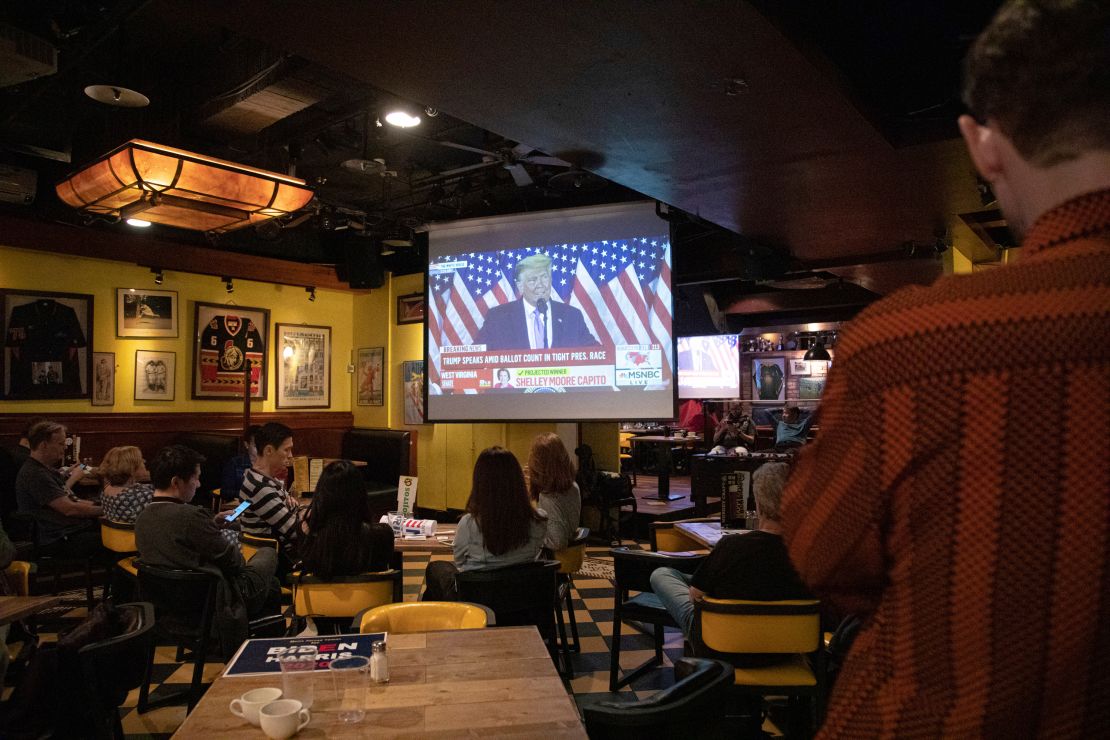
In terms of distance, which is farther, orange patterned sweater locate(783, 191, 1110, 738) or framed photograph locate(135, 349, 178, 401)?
framed photograph locate(135, 349, 178, 401)

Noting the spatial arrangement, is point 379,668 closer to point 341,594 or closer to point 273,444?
point 341,594

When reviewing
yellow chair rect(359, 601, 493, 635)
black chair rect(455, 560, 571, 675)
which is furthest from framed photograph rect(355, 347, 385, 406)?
yellow chair rect(359, 601, 493, 635)

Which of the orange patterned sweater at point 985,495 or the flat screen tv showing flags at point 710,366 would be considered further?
the flat screen tv showing flags at point 710,366

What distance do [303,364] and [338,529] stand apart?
6.84 m

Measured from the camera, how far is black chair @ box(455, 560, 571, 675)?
3377 mm

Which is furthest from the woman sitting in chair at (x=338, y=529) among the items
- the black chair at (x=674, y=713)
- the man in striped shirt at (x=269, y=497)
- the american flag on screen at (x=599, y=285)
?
the american flag on screen at (x=599, y=285)

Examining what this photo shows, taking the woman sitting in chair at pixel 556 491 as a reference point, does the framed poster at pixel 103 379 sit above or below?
above

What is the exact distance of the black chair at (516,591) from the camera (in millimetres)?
3377

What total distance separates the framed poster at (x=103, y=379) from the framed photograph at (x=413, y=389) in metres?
3.27

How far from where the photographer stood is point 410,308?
9.48m

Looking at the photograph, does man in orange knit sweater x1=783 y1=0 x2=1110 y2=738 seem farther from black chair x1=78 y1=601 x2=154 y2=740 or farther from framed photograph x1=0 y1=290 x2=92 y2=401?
framed photograph x1=0 y1=290 x2=92 y2=401

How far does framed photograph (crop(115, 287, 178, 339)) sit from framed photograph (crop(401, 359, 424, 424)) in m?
2.72

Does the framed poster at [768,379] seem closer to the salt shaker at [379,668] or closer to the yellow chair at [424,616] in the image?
the yellow chair at [424,616]

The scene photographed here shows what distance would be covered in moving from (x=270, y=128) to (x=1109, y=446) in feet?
20.7
